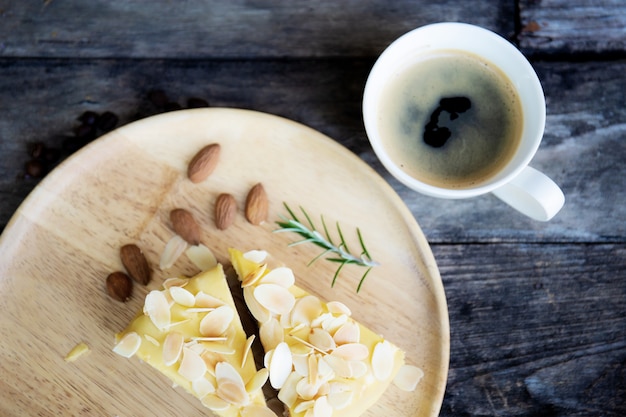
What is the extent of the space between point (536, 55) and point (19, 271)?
0.98 meters

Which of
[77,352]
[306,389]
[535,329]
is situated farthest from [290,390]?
[535,329]

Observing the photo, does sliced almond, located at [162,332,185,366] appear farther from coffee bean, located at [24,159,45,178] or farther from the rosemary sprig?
coffee bean, located at [24,159,45,178]

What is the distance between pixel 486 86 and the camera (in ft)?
3.30

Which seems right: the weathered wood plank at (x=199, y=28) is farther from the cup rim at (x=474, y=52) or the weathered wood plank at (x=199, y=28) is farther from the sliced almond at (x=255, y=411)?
the sliced almond at (x=255, y=411)

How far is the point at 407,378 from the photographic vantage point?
38.9 inches

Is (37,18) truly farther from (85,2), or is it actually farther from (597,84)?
(597,84)

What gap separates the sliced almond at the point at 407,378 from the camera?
98cm

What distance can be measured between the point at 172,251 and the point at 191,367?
0.66ft

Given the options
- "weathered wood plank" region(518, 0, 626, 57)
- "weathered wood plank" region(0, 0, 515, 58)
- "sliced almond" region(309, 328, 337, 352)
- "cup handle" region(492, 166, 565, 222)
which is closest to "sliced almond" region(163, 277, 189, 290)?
"sliced almond" region(309, 328, 337, 352)

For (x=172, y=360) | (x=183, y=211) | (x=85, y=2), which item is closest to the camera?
(x=172, y=360)

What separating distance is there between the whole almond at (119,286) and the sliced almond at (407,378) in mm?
460

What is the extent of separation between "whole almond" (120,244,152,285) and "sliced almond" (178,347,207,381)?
6.2 inches

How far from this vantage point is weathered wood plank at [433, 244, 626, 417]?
107 cm

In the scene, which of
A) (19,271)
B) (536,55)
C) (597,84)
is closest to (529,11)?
(536,55)
